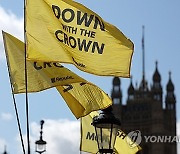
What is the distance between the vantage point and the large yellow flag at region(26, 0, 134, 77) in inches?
408

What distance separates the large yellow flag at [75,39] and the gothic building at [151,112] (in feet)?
244

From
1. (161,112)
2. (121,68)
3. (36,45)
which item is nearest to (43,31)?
(36,45)

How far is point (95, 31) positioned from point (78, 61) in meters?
0.74

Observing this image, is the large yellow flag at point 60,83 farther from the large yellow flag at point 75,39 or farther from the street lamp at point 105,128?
the street lamp at point 105,128

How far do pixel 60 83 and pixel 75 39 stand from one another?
0.81 meters

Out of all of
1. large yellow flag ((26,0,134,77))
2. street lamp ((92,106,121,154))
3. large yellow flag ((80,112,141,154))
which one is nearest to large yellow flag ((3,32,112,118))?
large yellow flag ((26,0,134,77))

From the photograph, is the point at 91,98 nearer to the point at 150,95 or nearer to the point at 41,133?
the point at 41,133

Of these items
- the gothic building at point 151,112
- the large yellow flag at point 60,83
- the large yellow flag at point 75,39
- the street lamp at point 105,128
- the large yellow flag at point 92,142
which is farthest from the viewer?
the gothic building at point 151,112

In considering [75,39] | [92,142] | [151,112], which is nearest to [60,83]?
[75,39]

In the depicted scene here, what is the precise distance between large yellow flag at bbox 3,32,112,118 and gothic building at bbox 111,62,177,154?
243ft

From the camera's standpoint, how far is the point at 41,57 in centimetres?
1016

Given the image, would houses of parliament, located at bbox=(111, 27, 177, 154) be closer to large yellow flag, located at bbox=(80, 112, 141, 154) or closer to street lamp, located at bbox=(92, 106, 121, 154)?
large yellow flag, located at bbox=(80, 112, 141, 154)

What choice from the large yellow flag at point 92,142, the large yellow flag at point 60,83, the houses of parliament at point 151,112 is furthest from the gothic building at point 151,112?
the large yellow flag at point 60,83

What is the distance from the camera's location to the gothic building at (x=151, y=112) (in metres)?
85.4
